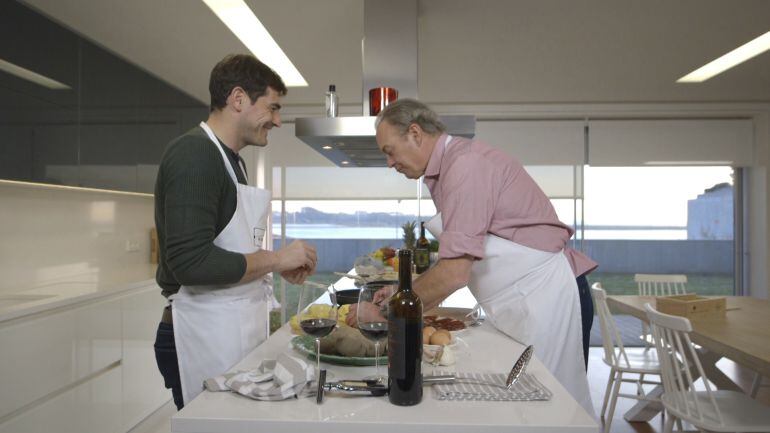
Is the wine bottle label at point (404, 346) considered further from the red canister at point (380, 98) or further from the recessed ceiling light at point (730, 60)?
the recessed ceiling light at point (730, 60)

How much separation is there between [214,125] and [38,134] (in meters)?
1.81

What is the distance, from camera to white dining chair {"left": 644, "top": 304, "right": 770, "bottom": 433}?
211 centimetres

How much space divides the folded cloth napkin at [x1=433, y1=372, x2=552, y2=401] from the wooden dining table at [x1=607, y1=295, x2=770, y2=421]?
134cm

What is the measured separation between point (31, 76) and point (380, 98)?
1743 mm

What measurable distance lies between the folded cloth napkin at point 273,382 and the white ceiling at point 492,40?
2.44 m

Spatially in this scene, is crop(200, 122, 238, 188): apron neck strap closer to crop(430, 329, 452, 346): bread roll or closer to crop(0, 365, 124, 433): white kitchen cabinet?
crop(430, 329, 452, 346): bread roll

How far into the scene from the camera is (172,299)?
57.1 inches

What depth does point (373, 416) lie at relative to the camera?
93 cm

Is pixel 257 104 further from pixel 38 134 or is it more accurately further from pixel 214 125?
pixel 38 134

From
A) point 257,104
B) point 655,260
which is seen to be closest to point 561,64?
point 257,104

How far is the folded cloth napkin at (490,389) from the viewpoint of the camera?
1012 millimetres

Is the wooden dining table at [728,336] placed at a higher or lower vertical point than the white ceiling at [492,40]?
lower

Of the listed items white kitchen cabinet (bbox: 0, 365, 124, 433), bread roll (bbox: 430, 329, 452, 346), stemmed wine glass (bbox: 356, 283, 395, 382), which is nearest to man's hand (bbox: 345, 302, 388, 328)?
stemmed wine glass (bbox: 356, 283, 395, 382)

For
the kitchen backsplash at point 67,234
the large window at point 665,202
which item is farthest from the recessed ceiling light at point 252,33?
the large window at point 665,202
